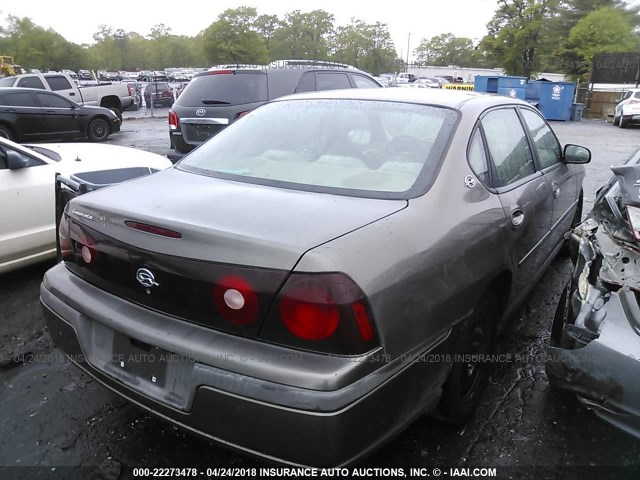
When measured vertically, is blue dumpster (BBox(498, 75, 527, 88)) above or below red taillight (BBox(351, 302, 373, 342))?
above

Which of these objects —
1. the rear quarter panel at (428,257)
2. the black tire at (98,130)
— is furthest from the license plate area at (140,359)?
the black tire at (98,130)

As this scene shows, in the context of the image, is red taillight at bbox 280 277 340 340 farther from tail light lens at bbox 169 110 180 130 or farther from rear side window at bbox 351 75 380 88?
rear side window at bbox 351 75 380 88

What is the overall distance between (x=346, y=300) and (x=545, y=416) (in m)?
1.67

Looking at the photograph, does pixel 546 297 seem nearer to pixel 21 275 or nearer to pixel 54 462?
pixel 54 462

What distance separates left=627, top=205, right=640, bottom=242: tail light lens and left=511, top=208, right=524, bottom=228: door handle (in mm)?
541

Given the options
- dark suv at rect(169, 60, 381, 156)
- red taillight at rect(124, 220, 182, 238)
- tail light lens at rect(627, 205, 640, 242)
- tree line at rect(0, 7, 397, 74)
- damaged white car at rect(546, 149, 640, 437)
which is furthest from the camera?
tree line at rect(0, 7, 397, 74)

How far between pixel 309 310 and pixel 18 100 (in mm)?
12841

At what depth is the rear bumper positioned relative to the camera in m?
1.61

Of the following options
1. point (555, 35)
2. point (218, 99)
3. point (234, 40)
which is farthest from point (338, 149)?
point (234, 40)

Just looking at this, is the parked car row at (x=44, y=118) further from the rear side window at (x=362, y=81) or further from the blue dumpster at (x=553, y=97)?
the blue dumpster at (x=553, y=97)

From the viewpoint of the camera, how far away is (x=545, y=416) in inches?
104

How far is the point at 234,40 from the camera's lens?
6650cm

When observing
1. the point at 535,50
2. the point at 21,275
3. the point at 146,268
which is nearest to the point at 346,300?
the point at 146,268

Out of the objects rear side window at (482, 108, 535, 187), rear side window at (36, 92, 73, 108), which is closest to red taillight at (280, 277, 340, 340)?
rear side window at (482, 108, 535, 187)
